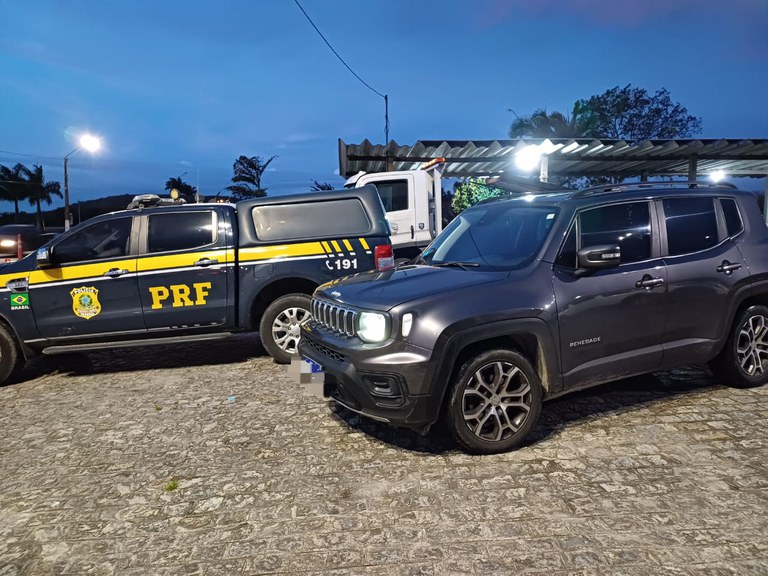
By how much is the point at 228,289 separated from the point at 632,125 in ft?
110

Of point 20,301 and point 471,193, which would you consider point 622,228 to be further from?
point 471,193

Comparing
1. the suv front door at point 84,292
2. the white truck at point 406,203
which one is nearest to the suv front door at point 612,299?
the suv front door at point 84,292

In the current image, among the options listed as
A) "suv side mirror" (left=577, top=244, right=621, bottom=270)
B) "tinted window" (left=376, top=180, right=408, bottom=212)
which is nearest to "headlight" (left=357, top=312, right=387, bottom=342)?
"suv side mirror" (left=577, top=244, right=621, bottom=270)

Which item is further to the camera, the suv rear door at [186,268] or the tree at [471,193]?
the tree at [471,193]

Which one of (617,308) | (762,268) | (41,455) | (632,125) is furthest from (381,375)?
(632,125)

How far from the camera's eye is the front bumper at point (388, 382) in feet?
10.4

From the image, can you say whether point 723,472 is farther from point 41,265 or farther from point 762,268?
point 41,265

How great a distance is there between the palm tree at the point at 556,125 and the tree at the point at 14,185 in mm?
45840

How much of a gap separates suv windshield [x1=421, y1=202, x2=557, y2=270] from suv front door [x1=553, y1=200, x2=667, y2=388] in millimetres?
249

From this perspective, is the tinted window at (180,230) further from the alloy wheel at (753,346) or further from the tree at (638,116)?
the tree at (638,116)

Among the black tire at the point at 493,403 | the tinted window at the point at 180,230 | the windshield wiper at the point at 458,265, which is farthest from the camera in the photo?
the tinted window at the point at 180,230

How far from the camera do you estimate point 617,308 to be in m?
3.76

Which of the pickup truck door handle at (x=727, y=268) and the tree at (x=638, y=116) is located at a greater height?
the tree at (x=638, y=116)

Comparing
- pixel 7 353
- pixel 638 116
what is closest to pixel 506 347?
pixel 7 353
